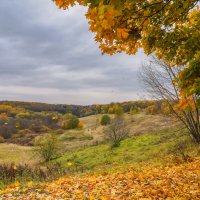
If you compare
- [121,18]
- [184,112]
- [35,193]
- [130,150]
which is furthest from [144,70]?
[121,18]

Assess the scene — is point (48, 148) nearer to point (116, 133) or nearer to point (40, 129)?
point (116, 133)

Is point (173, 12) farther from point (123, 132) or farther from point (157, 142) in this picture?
point (123, 132)

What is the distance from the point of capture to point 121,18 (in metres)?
4.68

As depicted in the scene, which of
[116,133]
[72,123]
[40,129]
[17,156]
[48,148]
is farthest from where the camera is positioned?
[40,129]

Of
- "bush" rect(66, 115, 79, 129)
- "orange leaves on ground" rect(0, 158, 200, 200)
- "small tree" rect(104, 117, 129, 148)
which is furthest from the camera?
"bush" rect(66, 115, 79, 129)

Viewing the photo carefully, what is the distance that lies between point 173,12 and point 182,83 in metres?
1.47

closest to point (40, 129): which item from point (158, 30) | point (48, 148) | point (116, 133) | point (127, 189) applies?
point (48, 148)

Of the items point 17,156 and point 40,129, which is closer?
point 17,156

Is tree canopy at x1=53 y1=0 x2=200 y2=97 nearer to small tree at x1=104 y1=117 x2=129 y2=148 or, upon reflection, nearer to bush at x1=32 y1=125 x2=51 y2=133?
small tree at x1=104 y1=117 x2=129 y2=148

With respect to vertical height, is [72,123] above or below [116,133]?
below

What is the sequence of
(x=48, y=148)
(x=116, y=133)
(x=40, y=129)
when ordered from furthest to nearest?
(x=40, y=129) → (x=116, y=133) → (x=48, y=148)

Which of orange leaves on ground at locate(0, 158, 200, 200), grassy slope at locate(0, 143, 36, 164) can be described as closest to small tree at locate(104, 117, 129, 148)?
grassy slope at locate(0, 143, 36, 164)

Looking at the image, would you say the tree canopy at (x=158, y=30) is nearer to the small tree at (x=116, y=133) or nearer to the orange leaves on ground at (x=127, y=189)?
the orange leaves on ground at (x=127, y=189)

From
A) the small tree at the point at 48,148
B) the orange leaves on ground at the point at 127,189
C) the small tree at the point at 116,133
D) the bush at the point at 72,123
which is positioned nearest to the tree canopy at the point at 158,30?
the orange leaves on ground at the point at 127,189
